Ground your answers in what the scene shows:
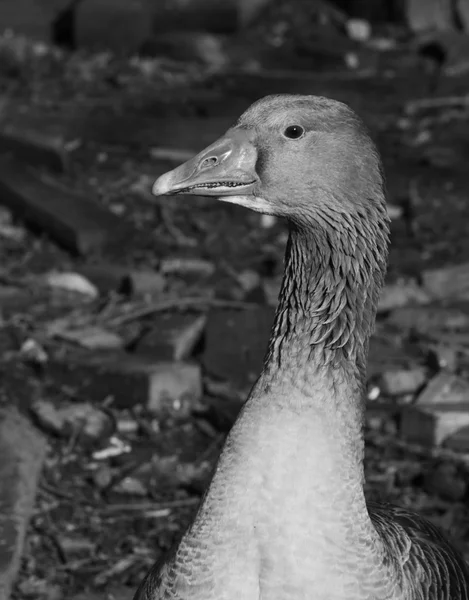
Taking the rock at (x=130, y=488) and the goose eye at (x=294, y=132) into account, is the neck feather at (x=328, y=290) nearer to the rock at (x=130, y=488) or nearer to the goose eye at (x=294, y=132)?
the goose eye at (x=294, y=132)

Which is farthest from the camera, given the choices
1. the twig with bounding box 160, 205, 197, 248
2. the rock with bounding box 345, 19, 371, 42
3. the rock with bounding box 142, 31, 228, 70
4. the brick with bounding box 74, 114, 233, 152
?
the rock with bounding box 345, 19, 371, 42

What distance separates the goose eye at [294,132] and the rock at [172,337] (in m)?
2.96

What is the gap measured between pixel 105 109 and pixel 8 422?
472 centimetres

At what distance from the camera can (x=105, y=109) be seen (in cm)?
994

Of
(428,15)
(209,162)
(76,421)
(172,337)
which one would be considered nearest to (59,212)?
(172,337)

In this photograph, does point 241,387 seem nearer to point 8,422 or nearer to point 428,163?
point 8,422

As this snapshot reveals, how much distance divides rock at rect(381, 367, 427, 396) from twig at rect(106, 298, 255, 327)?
1.02m

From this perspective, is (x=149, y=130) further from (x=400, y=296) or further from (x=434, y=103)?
(x=400, y=296)

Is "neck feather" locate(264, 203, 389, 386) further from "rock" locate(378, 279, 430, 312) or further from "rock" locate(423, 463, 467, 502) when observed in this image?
"rock" locate(378, 279, 430, 312)

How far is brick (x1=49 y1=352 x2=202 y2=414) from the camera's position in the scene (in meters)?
6.12

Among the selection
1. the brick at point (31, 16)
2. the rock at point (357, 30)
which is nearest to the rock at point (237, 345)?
the brick at point (31, 16)

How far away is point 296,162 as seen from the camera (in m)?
3.60

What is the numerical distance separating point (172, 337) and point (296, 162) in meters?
3.03

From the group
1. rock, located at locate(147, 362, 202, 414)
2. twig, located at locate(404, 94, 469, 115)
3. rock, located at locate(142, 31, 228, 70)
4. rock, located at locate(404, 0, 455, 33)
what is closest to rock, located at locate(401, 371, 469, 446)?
rock, located at locate(147, 362, 202, 414)
